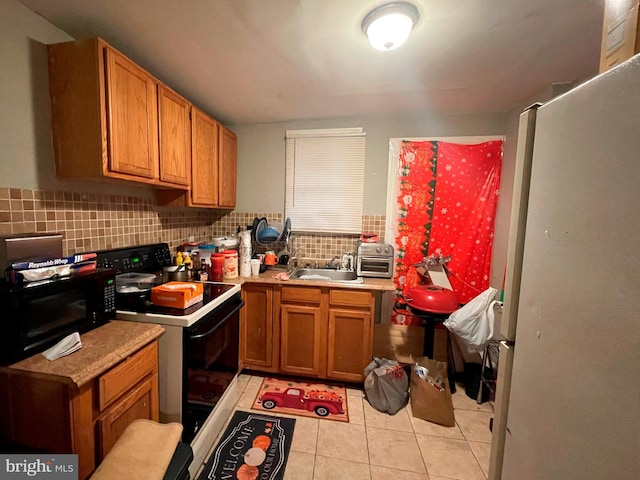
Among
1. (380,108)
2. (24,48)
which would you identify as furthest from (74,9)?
(380,108)

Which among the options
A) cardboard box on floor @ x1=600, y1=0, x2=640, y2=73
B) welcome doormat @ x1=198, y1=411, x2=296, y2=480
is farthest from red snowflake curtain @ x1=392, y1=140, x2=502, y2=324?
cardboard box on floor @ x1=600, y1=0, x2=640, y2=73

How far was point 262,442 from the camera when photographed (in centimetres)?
155

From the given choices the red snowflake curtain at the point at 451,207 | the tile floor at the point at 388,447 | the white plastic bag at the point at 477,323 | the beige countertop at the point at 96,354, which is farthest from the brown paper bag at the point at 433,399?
the beige countertop at the point at 96,354

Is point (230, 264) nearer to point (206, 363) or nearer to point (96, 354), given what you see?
point (206, 363)

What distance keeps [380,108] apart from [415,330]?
2.04 m

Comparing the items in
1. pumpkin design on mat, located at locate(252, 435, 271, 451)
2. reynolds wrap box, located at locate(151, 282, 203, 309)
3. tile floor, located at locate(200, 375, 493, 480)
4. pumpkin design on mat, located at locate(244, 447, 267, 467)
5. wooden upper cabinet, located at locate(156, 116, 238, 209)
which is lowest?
tile floor, located at locate(200, 375, 493, 480)

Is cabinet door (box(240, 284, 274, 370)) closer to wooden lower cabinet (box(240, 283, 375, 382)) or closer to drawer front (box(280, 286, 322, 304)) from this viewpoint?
wooden lower cabinet (box(240, 283, 375, 382))

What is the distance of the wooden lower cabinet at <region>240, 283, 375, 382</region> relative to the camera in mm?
2004

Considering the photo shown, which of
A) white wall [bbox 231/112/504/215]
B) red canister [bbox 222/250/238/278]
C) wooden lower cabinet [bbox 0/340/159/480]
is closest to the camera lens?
wooden lower cabinet [bbox 0/340/159/480]

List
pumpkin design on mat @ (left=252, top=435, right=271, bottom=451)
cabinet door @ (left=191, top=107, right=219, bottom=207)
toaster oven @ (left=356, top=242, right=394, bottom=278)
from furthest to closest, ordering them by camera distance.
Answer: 1. toaster oven @ (left=356, top=242, right=394, bottom=278)
2. cabinet door @ (left=191, top=107, right=219, bottom=207)
3. pumpkin design on mat @ (left=252, top=435, right=271, bottom=451)

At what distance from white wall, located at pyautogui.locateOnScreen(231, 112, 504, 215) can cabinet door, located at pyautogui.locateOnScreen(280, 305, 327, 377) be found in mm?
1100

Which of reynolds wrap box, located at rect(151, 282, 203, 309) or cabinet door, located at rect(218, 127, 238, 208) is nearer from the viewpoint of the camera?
reynolds wrap box, located at rect(151, 282, 203, 309)

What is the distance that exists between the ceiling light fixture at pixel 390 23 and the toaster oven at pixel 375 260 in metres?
1.38

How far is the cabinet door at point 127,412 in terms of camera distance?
0.94 m
